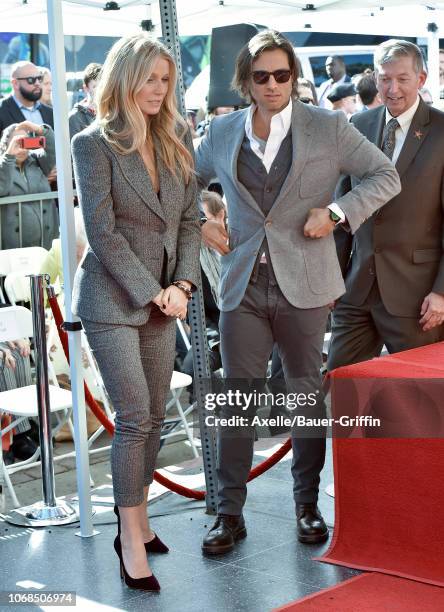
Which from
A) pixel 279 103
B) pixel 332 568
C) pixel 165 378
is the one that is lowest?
pixel 332 568

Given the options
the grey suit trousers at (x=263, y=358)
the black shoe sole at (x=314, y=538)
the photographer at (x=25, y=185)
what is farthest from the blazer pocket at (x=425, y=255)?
the photographer at (x=25, y=185)

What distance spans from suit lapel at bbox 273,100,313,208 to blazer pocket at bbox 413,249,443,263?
0.69 metres

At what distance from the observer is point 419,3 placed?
8.69 metres

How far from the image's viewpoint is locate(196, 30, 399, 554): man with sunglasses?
439 centimetres

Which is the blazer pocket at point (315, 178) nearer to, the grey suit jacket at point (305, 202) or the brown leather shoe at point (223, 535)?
the grey suit jacket at point (305, 202)

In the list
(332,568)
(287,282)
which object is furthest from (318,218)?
(332,568)

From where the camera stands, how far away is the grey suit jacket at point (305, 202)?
14.5 feet

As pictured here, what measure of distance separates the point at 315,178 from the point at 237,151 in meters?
0.33

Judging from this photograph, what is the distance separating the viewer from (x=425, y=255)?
4734mm

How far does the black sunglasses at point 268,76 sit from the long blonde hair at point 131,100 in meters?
0.37

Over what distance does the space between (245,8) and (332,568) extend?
6.37 m

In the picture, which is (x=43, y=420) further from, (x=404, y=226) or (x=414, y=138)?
(x=414, y=138)

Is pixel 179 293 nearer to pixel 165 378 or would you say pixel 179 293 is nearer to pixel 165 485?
pixel 165 378

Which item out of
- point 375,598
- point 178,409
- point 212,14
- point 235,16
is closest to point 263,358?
point 375,598
